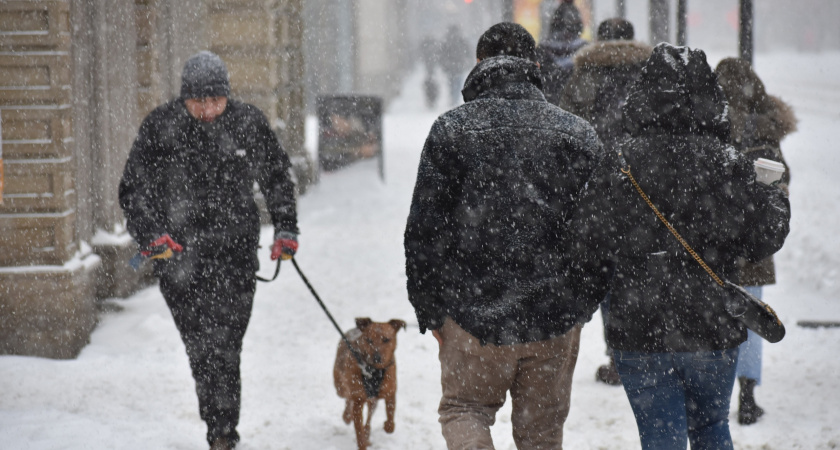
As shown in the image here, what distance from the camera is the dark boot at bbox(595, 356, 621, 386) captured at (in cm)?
590

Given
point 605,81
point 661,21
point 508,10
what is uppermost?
point 508,10

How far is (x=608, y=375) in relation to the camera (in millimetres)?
5922

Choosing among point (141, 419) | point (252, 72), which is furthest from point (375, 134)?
point (141, 419)

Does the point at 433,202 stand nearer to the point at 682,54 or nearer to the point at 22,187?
the point at 682,54

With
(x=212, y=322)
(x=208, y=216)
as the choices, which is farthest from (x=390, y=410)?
(x=208, y=216)

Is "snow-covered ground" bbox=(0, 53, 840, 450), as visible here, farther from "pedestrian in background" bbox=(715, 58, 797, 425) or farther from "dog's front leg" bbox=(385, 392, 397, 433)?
"pedestrian in background" bbox=(715, 58, 797, 425)

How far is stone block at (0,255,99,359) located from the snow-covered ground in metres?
0.15

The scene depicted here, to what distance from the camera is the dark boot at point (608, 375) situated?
5.90 metres

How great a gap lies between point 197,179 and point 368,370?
1.36 meters

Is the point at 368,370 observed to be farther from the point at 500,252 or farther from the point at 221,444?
the point at 500,252

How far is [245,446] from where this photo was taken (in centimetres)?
501

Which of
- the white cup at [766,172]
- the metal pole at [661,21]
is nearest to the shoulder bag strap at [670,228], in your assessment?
the white cup at [766,172]

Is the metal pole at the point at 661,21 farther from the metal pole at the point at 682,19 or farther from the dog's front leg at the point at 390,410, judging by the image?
the dog's front leg at the point at 390,410

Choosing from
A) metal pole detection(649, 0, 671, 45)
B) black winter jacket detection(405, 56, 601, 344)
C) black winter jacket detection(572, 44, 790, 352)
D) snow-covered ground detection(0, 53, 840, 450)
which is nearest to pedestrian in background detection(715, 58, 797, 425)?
snow-covered ground detection(0, 53, 840, 450)
